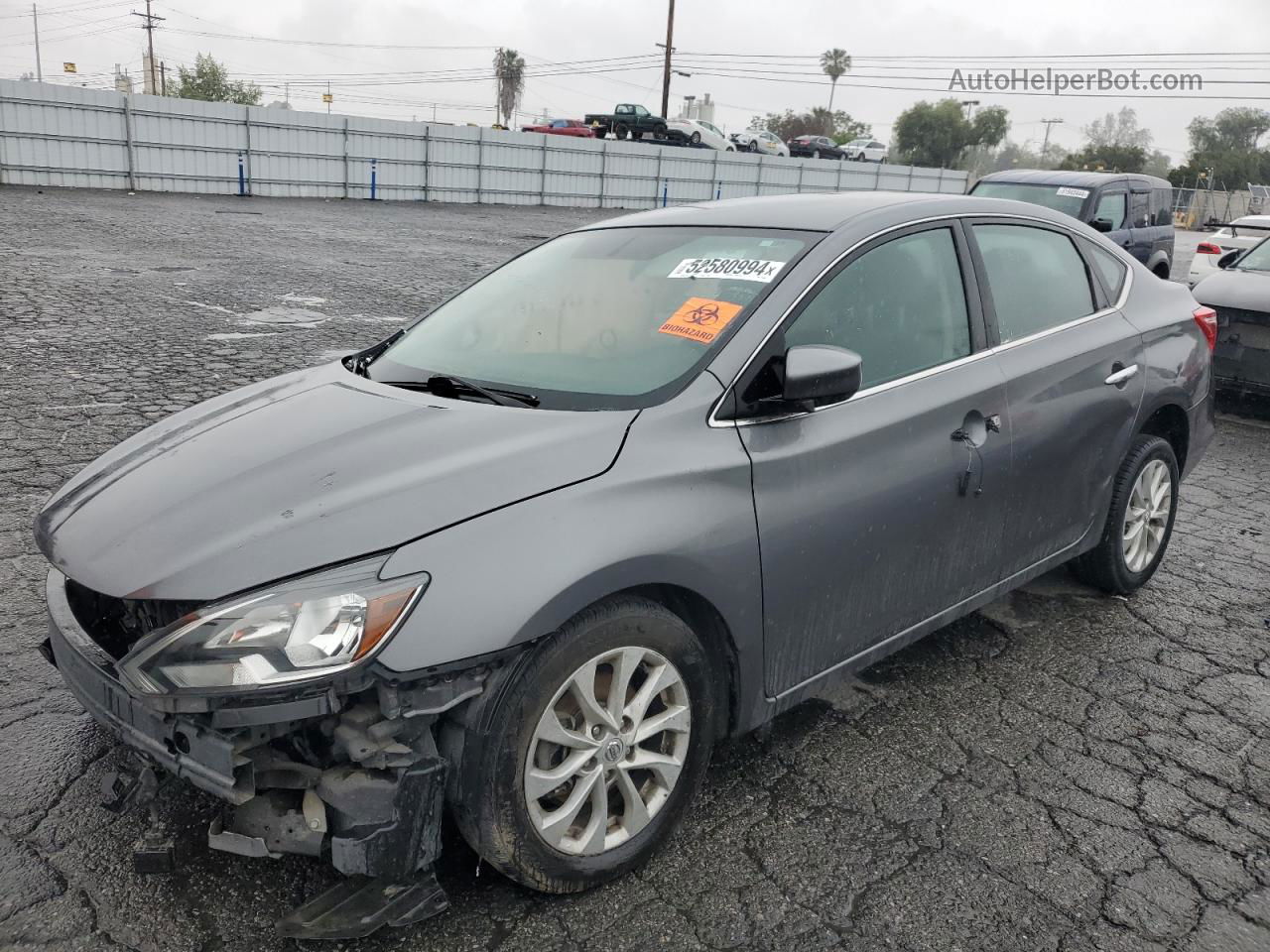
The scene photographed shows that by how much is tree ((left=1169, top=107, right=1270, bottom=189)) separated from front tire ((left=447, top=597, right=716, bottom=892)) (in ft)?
223

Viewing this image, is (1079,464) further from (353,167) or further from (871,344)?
(353,167)

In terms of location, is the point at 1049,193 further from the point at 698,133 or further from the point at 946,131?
the point at 946,131

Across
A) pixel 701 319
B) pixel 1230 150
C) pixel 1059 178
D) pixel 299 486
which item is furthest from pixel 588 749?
pixel 1230 150

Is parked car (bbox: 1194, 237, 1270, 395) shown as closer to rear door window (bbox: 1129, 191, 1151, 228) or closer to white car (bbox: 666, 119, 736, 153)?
rear door window (bbox: 1129, 191, 1151, 228)

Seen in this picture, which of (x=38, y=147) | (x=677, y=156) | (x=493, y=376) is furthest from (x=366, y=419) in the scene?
(x=677, y=156)

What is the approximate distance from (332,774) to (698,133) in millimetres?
44045

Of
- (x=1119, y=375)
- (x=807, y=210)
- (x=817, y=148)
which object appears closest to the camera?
(x=807, y=210)

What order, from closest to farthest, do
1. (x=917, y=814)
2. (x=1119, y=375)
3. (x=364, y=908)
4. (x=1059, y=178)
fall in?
(x=364, y=908)
(x=917, y=814)
(x=1119, y=375)
(x=1059, y=178)

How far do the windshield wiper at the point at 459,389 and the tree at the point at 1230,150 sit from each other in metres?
67.6

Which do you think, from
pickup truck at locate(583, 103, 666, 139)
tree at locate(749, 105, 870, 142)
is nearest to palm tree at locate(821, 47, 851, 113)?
tree at locate(749, 105, 870, 142)

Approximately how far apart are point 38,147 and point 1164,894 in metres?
27.5

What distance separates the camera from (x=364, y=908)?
84.7 inches

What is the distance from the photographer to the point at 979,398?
129 inches

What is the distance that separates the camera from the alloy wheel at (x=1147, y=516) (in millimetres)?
4184
